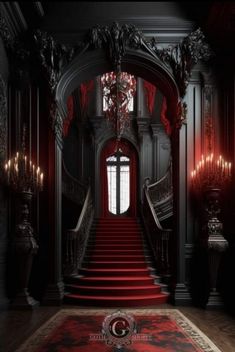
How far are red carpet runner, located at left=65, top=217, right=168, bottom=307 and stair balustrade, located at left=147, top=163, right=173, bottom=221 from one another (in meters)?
1.92

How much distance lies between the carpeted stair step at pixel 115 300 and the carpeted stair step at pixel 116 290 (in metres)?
0.16

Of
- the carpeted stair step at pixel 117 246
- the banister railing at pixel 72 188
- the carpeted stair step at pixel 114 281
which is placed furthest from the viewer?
the banister railing at pixel 72 188

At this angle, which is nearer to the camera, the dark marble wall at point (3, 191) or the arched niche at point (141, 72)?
the dark marble wall at point (3, 191)

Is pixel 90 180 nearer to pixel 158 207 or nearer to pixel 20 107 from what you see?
pixel 158 207

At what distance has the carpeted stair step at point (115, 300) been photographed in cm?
851

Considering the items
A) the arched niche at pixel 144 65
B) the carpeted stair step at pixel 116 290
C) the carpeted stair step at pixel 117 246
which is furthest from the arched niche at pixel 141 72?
the carpeted stair step at pixel 117 246

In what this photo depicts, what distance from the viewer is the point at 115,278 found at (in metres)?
9.41

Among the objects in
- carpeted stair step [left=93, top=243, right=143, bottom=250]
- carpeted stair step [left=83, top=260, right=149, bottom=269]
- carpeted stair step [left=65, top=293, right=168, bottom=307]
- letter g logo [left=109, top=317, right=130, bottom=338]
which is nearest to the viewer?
letter g logo [left=109, top=317, right=130, bottom=338]

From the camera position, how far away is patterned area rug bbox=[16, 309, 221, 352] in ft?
14.3

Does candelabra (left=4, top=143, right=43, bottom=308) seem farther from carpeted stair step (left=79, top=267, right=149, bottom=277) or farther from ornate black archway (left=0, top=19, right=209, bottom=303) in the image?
carpeted stair step (left=79, top=267, right=149, bottom=277)

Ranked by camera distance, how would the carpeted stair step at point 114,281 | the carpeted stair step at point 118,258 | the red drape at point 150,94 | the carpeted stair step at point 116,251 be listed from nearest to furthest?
1. the carpeted stair step at point 114,281
2. the carpeted stair step at point 118,258
3. the carpeted stair step at point 116,251
4. the red drape at point 150,94

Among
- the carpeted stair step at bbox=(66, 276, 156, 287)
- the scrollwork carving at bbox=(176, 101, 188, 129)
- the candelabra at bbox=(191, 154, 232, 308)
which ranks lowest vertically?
the carpeted stair step at bbox=(66, 276, 156, 287)

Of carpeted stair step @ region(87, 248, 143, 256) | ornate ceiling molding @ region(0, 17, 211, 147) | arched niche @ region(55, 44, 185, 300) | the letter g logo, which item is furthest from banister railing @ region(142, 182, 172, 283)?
the letter g logo

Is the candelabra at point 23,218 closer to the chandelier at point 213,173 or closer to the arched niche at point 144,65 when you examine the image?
the arched niche at point 144,65
